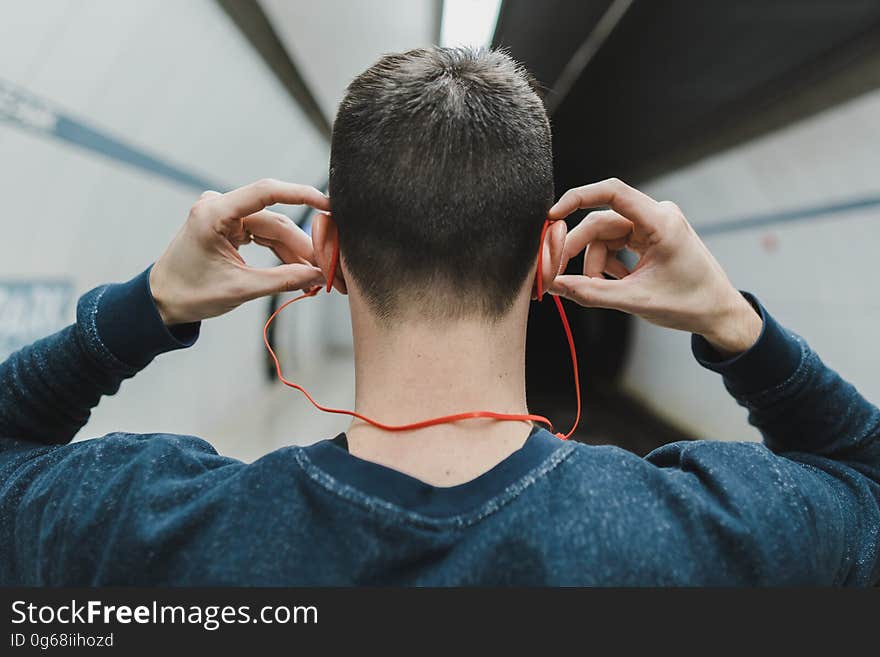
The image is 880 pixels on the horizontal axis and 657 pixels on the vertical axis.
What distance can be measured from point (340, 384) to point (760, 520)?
889 cm

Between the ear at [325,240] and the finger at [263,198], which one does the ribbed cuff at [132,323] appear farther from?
the ear at [325,240]

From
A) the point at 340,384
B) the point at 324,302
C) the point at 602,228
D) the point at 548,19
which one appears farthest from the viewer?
the point at 324,302

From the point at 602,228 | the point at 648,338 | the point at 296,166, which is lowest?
the point at 648,338

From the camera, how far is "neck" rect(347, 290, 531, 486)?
1.10 meters

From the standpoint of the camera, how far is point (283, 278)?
54.1 inches

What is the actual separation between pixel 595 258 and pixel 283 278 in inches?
27.3

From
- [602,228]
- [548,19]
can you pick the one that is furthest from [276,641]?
[548,19]

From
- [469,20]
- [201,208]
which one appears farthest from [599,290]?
[469,20]

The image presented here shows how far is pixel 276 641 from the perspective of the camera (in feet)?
3.51

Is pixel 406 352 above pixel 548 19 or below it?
below

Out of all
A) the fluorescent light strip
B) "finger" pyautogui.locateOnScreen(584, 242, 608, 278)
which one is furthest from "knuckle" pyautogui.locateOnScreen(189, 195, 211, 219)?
the fluorescent light strip

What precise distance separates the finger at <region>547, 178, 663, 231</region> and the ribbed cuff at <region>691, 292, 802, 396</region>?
288 mm

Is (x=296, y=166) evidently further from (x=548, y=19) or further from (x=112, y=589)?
(x=112, y=589)

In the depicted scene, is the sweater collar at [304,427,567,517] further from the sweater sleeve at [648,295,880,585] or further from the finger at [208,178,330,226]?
the finger at [208,178,330,226]
